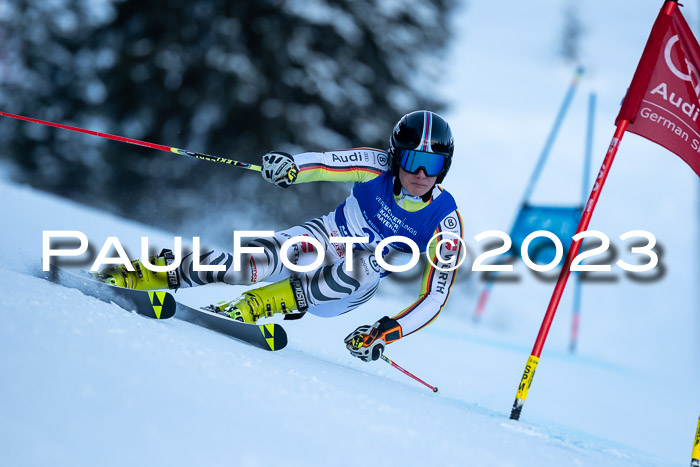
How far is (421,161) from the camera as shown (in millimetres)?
3191

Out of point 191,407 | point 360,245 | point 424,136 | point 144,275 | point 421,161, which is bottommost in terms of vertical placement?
point 191,407

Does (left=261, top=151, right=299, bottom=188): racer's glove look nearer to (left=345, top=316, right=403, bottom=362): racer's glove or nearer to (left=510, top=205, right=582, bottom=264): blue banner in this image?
(left=345, top=316, right=403, bottom=362): racer's glove

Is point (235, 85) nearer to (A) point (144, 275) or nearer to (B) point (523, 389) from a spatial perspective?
(A) point (144, 275)

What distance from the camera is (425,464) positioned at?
1785mm

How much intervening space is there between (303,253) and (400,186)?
1.93 ft

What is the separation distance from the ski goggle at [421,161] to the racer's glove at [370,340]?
27.9 inches

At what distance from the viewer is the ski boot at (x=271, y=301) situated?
330 cm

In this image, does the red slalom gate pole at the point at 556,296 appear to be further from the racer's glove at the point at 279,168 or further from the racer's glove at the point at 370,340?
the racer's glove at the point at 279,168

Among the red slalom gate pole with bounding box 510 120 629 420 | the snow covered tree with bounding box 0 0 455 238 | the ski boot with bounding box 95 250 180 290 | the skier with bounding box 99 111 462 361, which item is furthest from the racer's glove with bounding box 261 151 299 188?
the snow covered tree with bounding box 0 0 455 238

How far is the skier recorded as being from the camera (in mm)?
3180

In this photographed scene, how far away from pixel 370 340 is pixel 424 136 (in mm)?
942

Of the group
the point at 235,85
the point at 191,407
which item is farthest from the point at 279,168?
the point at 235,85

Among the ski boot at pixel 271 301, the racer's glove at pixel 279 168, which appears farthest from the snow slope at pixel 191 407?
the racer's glove at pixel 279 168

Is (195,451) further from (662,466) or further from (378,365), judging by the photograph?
(378,365)
